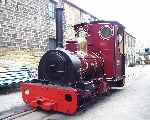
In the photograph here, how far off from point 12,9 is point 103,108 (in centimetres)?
914

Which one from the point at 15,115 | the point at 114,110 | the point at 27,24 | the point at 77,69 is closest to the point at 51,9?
the point at 27,24

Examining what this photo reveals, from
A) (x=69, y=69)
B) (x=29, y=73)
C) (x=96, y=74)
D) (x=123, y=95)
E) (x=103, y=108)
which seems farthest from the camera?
(x=29, y=73)

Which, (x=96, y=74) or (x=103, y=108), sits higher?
(x=96, y=74)

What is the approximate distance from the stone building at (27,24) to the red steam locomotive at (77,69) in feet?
17.7

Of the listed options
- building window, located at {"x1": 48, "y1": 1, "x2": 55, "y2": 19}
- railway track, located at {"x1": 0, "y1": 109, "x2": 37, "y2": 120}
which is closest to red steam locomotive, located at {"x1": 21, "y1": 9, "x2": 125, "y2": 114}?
railway track, located at {"x1": 0, "y1": 109, "x2": 37, "y2": 120}

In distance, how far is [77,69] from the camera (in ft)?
27.7

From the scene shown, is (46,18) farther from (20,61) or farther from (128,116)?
(128,116)

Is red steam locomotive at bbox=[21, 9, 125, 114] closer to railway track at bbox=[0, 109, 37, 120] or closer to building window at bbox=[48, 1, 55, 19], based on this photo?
railway track at bbox=[0, 109, 37, 120]

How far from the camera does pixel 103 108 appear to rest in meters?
9.04

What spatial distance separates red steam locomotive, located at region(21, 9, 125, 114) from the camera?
8156 mm

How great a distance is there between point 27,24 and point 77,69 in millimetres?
9625

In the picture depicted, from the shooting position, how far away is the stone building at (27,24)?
15352mm

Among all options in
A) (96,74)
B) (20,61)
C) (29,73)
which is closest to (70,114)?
(96,74)

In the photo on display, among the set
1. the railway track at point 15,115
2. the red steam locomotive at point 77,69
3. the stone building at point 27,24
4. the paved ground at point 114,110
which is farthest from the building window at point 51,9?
the railway track at point 15,115
